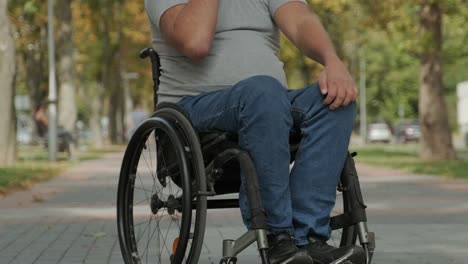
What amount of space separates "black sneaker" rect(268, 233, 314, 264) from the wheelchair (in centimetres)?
7

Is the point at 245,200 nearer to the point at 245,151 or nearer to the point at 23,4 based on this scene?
the point at 245,151

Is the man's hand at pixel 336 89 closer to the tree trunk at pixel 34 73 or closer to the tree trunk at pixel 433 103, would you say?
the tree trunk at pixel 433 103

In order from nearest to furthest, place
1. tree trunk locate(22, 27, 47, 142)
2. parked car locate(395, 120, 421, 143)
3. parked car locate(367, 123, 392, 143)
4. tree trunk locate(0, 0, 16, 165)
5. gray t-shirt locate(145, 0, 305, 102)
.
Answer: gray t-shirt locate(145, 0, 305, 102), tree trunk locate(0, 0, 16, 165), tree trunk locate(22, 27, 47, 142), parked car locate(395, 120, 421, 143), parked car locate(367, 123, 392, 143)

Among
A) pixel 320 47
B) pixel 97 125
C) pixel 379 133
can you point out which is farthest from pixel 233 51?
pixel 379 133

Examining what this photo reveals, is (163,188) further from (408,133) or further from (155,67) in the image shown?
(408,133)

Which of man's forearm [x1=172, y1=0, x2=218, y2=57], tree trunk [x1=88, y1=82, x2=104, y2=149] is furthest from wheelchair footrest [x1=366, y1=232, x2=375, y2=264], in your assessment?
tree trunk [x1=88, y1=82, x2=104, y2=149]

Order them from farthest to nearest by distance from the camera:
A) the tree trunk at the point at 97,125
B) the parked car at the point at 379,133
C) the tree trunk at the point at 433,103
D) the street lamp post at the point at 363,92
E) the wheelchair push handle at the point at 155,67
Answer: the parked car at the point at 379,133 < the street lamp post at the point at 363,92 < the tree trunk at the point at 97,125 < the tree trunk at the point at 433,103 < the wheelchair push handle at the point at 155,67

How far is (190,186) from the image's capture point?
4410mm

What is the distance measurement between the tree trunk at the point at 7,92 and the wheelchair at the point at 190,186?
16.4 metres

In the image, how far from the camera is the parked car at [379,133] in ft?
241

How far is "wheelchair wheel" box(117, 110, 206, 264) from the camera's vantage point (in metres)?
4.36

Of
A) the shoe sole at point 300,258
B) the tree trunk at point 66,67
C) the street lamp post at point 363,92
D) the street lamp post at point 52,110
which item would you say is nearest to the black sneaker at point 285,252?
the shoe sole at point 300,258

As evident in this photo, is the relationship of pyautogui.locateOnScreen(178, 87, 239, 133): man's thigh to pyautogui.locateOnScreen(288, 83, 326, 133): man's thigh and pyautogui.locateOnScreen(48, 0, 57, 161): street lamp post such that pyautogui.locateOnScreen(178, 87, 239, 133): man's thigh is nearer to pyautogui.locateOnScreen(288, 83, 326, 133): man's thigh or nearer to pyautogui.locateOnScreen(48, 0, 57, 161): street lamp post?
pyautogui.locateOnScreen(288, 83, 326, 133): man's thigh

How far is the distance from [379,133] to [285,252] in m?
70.3
